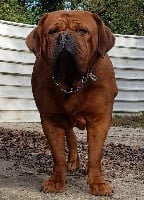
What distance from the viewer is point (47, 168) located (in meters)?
4.75

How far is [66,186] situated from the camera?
4070mm

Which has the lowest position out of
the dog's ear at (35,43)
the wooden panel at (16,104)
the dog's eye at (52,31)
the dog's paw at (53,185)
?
the wooden panel at (16,104)

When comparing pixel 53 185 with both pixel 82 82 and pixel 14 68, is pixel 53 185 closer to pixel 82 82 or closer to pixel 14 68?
pixel 82 82

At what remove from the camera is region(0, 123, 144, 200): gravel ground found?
3.84 m

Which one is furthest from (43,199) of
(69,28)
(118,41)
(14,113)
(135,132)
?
(118,41)

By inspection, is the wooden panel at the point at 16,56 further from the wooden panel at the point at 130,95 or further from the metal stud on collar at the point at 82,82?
the metal stud on collar at the point at 82,82

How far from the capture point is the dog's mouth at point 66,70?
3533 mm

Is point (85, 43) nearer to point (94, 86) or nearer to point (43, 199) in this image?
point (94, 86)

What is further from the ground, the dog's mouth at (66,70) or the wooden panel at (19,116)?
the dog's mouth at (66,70)

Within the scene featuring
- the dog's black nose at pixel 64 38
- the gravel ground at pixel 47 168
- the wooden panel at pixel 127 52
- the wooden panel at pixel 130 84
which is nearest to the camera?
the dog's black nose at pixel 64 38

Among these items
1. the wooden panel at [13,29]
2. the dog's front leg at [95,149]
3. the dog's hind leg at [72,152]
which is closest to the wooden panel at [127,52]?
the wooden panel at [13,29]

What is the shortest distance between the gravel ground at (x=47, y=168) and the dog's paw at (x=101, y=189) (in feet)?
0.13

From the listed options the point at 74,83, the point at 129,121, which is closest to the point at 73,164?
the point at 74,83

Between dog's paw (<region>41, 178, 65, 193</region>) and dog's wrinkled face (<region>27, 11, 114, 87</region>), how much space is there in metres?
0.65
